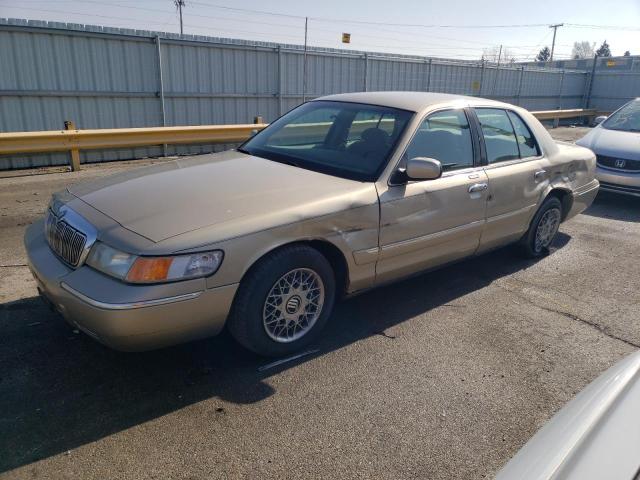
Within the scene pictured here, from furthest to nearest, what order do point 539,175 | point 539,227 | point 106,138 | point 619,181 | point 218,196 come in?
point 106,138 < point 619,181 < point 539,227 < point 539,175 < point 218,196

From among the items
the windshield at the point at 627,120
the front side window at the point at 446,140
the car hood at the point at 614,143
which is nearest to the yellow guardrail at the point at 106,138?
the front side window at the point at 446,140

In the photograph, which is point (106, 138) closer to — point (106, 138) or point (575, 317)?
point (106, 138)

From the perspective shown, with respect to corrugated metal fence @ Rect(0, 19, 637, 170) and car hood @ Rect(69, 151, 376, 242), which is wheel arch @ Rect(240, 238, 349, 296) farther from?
corrugated metal fence @ Rect(0, 19, 637, 170)

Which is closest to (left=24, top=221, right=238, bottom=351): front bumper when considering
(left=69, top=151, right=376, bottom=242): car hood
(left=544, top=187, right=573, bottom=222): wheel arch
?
(left=69, top=151, right=376, bottom=242): car hood

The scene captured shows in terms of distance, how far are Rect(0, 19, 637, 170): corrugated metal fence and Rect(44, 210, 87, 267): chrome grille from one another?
711 cm

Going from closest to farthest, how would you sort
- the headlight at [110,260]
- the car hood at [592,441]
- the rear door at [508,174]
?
the car hood at [592,441] < the headlight at [110,260] < the rear door at [508,174]

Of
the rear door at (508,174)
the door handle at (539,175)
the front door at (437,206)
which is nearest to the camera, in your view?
the front door at (437,206)

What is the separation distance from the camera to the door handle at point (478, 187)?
4.37m

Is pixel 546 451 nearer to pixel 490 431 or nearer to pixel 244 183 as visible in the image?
pixel 490 431

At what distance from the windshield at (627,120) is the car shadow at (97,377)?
700 cm

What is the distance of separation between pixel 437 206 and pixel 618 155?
565cm

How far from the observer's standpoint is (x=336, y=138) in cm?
437

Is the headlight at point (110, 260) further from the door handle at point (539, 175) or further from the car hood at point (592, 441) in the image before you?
the door handle at point (539, 175)

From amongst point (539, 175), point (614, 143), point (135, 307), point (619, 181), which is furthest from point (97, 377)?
point (614, 143)
